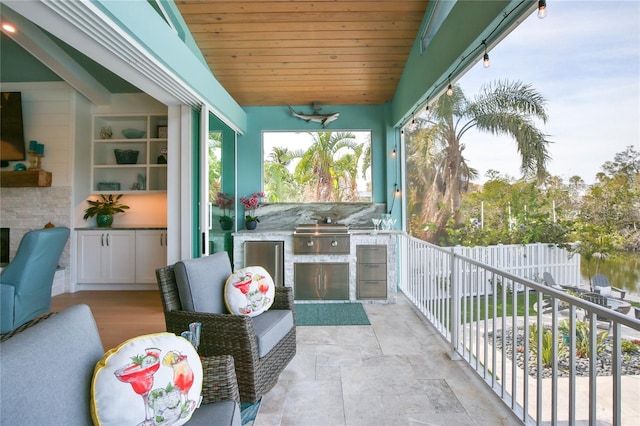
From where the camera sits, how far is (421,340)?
2941mm

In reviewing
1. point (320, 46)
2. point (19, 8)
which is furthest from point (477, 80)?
point (19, 8)

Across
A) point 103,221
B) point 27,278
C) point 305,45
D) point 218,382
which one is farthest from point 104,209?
point 218,382

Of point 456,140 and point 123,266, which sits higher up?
point 456,140

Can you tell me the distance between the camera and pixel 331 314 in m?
3.69

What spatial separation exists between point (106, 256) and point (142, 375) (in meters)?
4.40

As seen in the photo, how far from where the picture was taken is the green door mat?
345 centimetres

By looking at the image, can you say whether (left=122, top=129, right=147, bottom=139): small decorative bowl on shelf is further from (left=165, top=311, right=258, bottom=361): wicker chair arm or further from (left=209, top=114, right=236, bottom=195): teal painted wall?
(left=165, top=311, right=258, bottom=361): wicker chair arm

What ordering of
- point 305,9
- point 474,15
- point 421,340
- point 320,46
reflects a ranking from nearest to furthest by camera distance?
point 474,15
point 421,340
point 305,9
point 320,46

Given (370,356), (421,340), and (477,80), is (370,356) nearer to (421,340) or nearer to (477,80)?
(421,340)

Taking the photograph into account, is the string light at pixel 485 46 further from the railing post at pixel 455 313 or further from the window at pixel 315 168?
the window at pixel 315 168

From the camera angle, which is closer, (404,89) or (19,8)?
(19,8)

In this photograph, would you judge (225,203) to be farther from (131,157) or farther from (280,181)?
(131,157)

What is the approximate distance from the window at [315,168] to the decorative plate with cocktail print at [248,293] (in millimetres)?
2615

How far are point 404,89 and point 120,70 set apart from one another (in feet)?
10.1
